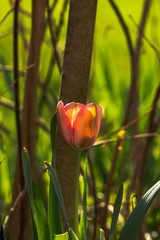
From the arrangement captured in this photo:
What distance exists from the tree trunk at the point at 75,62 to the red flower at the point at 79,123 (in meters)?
0.11

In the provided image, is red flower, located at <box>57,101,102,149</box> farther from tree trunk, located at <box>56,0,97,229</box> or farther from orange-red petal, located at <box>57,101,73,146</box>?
tree trunk, located at <box>56,0,97,229</box>

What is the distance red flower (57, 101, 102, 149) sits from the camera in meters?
0.47

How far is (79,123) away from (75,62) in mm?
137

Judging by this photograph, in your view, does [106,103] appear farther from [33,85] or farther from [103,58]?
[33,85]

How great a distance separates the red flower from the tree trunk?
0.11 metres

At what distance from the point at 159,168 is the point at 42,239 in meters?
0.86

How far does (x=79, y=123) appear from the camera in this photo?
0.47m

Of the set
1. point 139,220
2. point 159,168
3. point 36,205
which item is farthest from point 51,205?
point 159,168

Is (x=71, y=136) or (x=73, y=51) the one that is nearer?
(x=71, y=136)

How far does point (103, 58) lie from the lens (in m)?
1.84

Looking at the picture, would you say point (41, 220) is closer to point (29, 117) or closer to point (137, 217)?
point (137, 217)

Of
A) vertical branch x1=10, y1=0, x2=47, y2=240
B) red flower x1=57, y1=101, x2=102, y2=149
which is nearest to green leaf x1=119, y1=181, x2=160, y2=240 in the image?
red flower x1=57, y1=101, x2=102, y2=149

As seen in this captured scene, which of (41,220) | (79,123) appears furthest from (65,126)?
(41,220)

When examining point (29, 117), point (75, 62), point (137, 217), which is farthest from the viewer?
point (29, 117)
